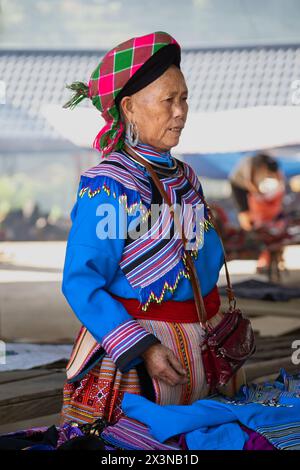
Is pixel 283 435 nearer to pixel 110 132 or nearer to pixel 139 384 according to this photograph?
pixel 139 384

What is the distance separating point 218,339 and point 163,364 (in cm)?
20

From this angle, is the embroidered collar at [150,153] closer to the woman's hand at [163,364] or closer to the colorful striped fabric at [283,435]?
the woman's hand at [163,364]

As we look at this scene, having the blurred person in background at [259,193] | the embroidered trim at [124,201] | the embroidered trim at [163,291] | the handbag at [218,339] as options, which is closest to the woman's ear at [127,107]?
the handbag at [218,339]

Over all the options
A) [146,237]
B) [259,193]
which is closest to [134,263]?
[146,237]

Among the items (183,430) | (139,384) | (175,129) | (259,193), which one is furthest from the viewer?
(259,193)

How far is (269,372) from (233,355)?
1.59 m

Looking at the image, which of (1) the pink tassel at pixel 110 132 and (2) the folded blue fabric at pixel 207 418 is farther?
(1) the pink tassel at pixel 110 132

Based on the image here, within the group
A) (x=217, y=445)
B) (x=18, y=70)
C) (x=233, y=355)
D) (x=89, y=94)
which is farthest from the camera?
(x=18, y=70)

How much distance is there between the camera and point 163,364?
2.07 metres

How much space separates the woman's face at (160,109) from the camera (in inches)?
87.8

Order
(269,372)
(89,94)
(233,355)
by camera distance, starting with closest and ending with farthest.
Result: (233,355)
(89,94)
(269,372)

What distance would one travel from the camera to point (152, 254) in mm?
2205

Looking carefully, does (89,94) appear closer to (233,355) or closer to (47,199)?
(233,355)

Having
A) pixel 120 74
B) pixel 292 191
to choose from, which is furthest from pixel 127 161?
pixel 292 191
